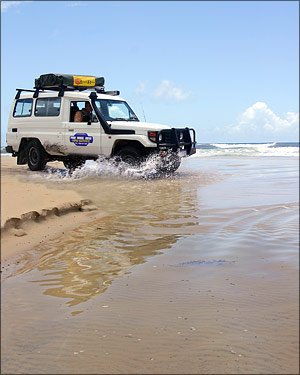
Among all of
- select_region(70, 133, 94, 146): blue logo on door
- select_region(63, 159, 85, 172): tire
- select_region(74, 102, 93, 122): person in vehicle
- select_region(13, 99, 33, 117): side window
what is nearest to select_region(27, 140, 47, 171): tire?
select_region(63, 159, 85, 172): tire

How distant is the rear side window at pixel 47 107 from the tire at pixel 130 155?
68.7 inches

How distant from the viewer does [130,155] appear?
1030cm

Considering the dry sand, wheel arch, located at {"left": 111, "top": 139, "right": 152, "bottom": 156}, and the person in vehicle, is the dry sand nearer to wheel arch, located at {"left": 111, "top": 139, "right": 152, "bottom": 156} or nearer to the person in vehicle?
wheel arch, located at {"left": 111, "top": 139, "right": 152, "bottom": 156}

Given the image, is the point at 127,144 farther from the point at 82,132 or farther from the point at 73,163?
the point at 73,163

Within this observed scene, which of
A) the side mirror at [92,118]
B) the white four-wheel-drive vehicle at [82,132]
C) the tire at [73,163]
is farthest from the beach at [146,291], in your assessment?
the side mirror at [92,118]

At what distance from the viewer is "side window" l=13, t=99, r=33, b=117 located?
11.2 metres

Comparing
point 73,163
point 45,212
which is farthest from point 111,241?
point 73,163

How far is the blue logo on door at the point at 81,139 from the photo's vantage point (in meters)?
10.2

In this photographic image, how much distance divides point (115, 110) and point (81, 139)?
133cm

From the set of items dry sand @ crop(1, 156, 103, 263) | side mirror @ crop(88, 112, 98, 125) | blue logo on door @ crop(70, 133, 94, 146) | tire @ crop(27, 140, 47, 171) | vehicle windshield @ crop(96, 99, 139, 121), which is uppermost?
vehicle windshield @ crop(96, 99, 139, 121)

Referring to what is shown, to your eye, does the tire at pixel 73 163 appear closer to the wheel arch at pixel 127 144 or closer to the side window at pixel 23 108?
the wheel arch at pixel 127 144

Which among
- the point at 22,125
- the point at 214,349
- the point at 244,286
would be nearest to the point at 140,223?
the point at 244,286

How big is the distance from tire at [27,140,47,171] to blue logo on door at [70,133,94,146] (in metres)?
0.69

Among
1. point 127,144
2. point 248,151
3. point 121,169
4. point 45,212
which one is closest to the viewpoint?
point 45,212
